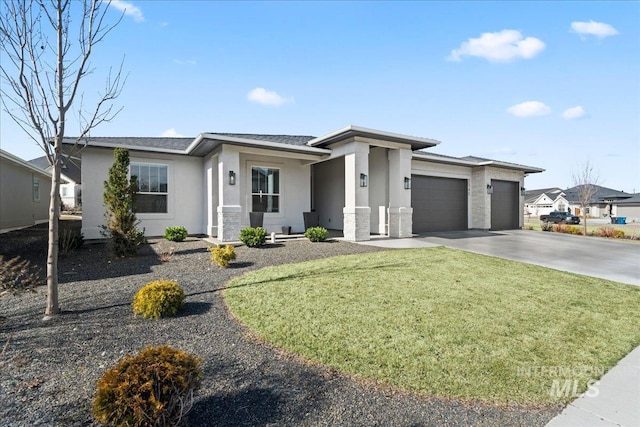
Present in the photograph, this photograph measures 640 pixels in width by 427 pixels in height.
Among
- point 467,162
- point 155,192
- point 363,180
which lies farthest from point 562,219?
point 155,192

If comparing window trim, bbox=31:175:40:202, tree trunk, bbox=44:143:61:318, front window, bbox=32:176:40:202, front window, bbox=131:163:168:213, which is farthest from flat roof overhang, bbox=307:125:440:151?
front window, bbox=32:176:40:202

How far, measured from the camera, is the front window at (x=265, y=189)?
12.7 metres

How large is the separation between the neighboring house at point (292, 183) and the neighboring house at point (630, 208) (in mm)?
37870

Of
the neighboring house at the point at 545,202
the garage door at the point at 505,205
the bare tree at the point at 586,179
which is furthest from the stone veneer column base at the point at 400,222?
the neighboring house at the point at 545,202

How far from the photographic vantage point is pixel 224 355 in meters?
3.21

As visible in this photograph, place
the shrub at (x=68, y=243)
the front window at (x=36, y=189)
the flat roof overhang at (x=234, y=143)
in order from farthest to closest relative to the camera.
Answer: the front window at (x=36, y=189)
the flat roof overhang at (x=234, y=143)
the shrub at (x=68, y=243)

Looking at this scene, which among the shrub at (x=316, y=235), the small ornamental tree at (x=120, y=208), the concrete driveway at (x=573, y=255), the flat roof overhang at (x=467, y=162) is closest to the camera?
the concrete driveway at (x=573, y=255)

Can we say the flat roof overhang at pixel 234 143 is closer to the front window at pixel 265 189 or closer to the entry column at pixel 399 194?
the front window at pixel 265 189

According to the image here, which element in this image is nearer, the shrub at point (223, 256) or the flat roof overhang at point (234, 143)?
the shrub at point (223, 256)

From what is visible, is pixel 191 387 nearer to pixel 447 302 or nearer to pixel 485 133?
pixel 447 302

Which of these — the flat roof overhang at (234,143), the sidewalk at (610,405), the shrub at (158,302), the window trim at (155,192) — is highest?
the flat roof overhang at (234,143)

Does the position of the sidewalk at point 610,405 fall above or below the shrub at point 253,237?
below

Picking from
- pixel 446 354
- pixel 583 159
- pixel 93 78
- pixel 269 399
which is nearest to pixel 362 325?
pixel 446 354

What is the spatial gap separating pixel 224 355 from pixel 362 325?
5.78ft
